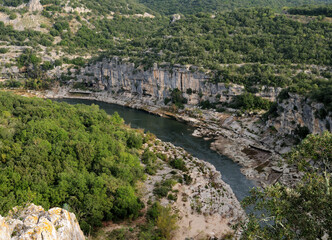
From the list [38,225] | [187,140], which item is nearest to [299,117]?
[187,140]

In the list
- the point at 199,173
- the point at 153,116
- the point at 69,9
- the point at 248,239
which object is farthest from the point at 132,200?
the point at 69,9

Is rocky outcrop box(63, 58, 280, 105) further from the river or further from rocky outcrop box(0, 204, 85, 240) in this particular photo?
rocky outcrop box(0, 204, 85, 240)

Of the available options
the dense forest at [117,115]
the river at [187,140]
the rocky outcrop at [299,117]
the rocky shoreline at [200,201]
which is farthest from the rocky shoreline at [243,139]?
the rocky shoreline at [200,201]

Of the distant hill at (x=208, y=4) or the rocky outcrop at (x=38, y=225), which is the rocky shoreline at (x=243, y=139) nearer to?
the rocky outcrop at (x=38, y=225)

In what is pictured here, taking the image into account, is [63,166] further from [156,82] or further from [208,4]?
[208,4]

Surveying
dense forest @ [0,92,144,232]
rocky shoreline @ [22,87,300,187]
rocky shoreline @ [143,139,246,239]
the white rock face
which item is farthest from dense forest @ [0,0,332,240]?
rocky shoreline @ [22,87,300,187]
